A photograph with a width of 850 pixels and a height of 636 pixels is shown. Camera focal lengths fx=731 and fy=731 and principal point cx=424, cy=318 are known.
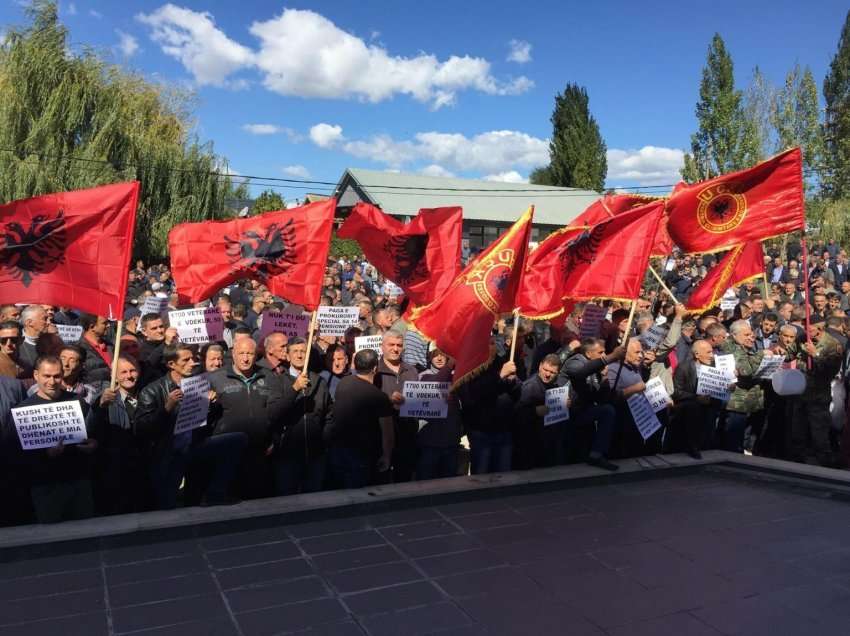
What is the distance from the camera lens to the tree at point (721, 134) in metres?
32.4

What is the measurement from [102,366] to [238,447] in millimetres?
1870

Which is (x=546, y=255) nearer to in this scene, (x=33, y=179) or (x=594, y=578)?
(x=594, y=578)

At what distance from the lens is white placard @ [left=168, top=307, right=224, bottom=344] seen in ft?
23.3

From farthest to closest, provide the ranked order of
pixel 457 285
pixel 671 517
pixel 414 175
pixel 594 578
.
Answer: pixel 414 175 → pixel 457 285 → pixel 671 517 → pixel 594 578

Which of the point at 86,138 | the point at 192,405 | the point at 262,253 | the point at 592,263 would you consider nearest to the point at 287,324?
the point at 262,253

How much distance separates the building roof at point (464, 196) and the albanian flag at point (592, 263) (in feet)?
116

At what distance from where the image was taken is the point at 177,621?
148 inches

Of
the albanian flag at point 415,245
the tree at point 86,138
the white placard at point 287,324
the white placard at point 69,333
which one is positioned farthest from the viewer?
the tree at point 86,138

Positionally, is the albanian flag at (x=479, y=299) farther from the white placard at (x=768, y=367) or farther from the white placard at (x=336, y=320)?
the white placard at (x=768, y=367)

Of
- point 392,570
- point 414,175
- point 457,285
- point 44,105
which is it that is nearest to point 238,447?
point 392,570

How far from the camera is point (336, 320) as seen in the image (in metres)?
7.65

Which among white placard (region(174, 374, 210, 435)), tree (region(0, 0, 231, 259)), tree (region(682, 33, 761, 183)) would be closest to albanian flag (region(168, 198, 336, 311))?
white placard (region(174, 374, 210, 435))

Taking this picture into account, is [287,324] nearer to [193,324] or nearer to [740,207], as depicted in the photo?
[193,324]

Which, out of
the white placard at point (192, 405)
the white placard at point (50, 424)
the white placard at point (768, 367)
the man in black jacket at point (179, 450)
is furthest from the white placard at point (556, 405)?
the white placard at point (50, 424)
